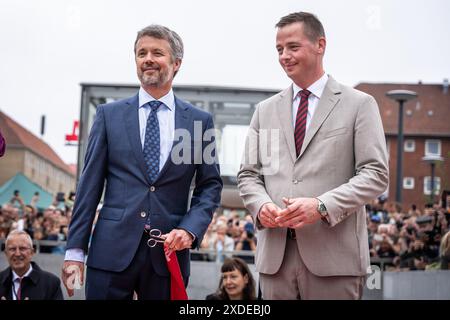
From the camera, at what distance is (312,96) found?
3391 mm

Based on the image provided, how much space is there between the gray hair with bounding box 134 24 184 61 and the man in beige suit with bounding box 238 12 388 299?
1.52 feet

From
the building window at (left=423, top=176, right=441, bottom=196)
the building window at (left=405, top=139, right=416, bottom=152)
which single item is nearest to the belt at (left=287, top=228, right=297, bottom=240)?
the building window at (left=423, top=176, right=441, bottom=196)

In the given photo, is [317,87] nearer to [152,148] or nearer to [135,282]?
[152,148]

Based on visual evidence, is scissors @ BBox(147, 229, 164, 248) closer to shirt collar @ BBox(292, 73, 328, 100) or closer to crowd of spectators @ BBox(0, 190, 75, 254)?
shirt collar @ BBox(292, 73, 328, 100)

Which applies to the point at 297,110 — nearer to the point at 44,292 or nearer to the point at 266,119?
the point at 266,119

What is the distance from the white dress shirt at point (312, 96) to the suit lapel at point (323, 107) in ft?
0.08

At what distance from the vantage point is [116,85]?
8812 mm

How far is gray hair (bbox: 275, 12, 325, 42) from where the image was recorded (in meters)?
3.29

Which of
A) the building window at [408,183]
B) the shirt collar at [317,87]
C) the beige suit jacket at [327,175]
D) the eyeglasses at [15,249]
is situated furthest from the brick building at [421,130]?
the beige suit jacket at [327,175]

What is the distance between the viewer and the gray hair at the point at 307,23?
130 inches
